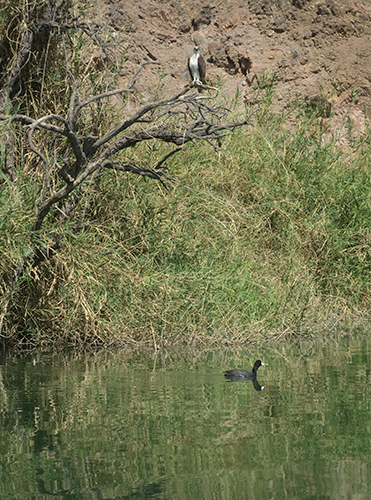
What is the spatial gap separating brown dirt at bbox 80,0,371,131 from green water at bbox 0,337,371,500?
825 cm

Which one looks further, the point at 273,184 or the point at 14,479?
the point at 273,184

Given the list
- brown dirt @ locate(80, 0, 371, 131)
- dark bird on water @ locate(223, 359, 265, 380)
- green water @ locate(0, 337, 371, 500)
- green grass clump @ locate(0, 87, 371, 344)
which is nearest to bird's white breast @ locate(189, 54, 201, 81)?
brown dirt @ locate(80, 0, 371, 131)

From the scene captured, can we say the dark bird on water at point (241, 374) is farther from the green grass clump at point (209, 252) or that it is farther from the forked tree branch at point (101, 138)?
the forked tree branch at point (101, 138)

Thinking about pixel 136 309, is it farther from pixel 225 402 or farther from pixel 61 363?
pixel 225 402

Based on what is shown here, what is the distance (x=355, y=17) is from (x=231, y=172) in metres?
5.52

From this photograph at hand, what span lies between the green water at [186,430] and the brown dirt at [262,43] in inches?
325

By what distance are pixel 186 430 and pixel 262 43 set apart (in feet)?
36.0

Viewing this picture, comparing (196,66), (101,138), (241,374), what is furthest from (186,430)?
(196,66)

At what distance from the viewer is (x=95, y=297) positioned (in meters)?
6.46

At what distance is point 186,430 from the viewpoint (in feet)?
11.5

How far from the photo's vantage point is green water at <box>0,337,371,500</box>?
275 centimetres

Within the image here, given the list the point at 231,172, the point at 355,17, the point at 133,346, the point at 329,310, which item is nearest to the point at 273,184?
the point at 231,172

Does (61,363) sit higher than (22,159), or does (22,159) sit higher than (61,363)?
(22,159)

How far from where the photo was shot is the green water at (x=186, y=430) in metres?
2.75
